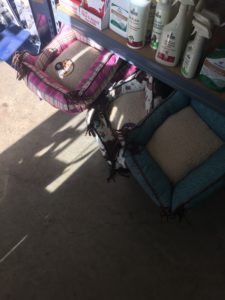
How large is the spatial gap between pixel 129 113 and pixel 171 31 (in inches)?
16.3

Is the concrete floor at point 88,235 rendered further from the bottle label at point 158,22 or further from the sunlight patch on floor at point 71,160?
the bottle label at point 158,22

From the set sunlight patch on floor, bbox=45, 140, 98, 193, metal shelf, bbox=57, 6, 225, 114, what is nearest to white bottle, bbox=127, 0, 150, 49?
metal shelf, bbox=57, 6, 225, 114

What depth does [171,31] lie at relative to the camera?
94 centimetres

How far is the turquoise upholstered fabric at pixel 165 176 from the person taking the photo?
39.5 inches

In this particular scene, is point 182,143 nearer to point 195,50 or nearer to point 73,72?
point 195,50

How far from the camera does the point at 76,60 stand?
1330 millimetres

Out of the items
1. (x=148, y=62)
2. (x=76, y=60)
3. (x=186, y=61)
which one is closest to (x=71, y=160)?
(x=76, y=60)

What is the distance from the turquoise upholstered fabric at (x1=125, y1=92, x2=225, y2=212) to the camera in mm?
1004

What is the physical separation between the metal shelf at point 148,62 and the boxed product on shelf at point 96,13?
0.08ft

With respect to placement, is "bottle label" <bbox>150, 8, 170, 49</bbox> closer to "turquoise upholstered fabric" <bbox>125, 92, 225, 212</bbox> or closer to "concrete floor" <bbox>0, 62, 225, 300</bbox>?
"turquoise upholstered fabric" <bbox>125, 92, 225, 212</bbox>

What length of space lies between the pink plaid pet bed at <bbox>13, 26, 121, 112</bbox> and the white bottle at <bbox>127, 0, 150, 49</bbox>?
0.78 ft

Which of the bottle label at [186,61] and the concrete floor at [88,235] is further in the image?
the concrete floor at [88,235]

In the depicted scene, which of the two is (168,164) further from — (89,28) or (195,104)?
(89,28)

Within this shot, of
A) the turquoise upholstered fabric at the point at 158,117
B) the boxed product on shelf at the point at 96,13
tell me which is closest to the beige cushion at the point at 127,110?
the turquoise upholstered fabric at the point at 158,117
